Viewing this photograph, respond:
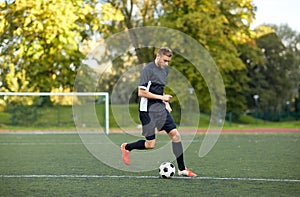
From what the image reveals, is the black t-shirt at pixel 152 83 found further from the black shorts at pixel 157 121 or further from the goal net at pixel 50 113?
the goal net at pixel 50 113

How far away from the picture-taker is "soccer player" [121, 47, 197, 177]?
8.04 m

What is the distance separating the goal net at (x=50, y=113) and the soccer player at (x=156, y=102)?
63.7 ft

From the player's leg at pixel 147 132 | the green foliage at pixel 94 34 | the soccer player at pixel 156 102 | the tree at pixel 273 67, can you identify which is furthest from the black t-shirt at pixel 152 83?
the tree at pixel 273 67

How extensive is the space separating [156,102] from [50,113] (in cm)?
2296

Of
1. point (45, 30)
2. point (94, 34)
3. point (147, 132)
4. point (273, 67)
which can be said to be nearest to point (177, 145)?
point (147, 132)

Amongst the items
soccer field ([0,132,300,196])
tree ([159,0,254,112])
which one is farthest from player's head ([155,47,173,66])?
tree ([159,0,254,112])

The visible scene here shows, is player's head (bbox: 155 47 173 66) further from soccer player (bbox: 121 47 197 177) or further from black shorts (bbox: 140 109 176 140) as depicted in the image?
black shorts (bbox: 140 109 176 140)

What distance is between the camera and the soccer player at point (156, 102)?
8.04 m

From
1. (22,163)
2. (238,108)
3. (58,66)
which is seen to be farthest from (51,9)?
(238,108)

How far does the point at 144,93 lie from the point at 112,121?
2278 centimetres

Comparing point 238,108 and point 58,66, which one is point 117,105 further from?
point 238,108

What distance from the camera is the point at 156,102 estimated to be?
8.23 metres

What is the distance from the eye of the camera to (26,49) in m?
26.3

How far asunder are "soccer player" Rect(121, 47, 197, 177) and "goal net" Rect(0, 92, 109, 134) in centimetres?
1943
